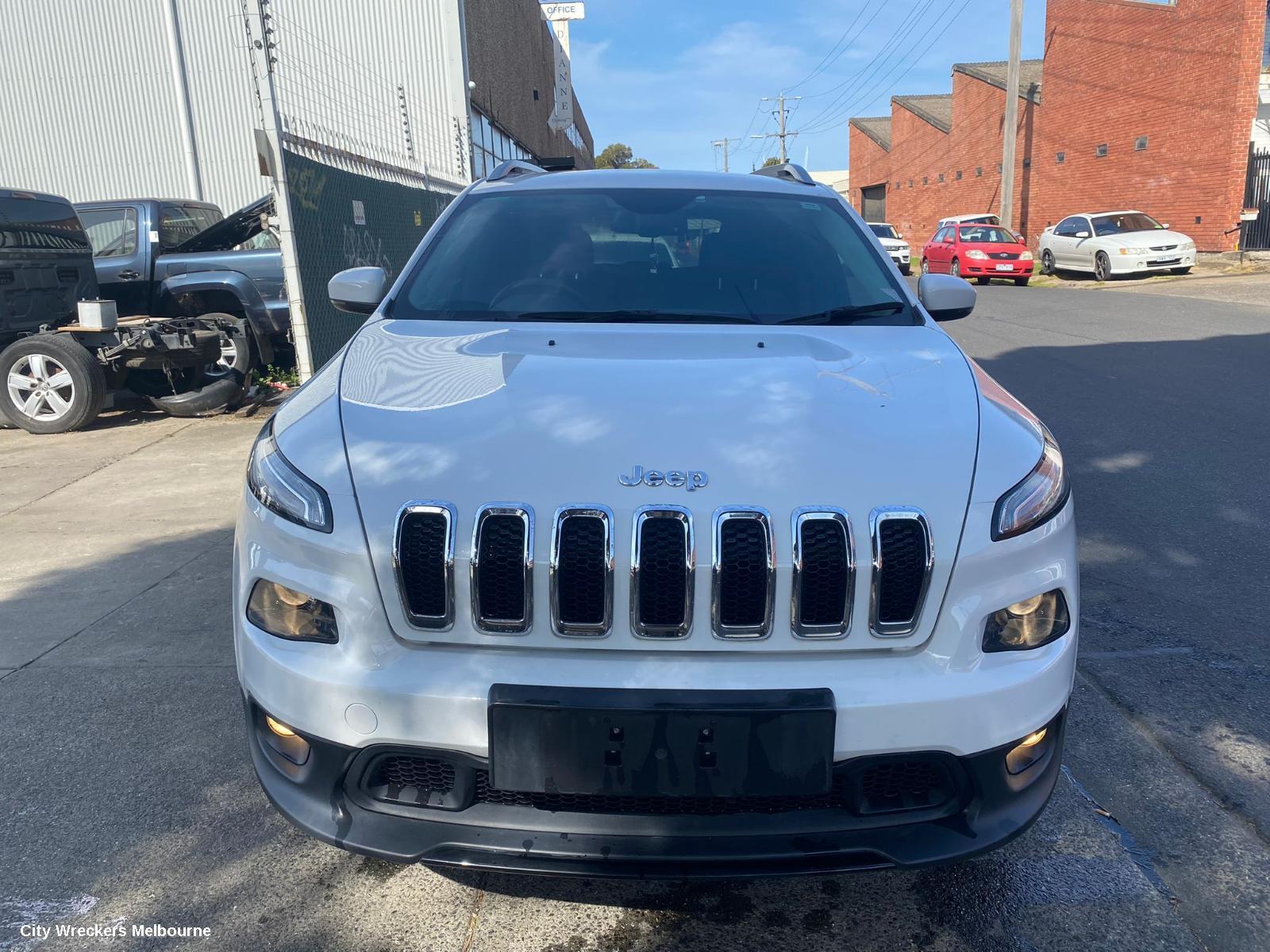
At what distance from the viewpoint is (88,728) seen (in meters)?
3.21

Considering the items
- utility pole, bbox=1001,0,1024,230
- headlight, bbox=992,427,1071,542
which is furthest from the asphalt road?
utility pole, bbox=1001,0,1024,230

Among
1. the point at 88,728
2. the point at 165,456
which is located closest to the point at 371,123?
the point at 165,456

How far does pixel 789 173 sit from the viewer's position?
444cm

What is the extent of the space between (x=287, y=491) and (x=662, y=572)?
2.85ft

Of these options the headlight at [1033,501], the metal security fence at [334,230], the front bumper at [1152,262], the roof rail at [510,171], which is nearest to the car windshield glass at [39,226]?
the metal security fence at [334,230]

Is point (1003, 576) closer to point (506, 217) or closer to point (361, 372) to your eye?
point (361, 372)

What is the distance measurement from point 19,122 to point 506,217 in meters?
19.9

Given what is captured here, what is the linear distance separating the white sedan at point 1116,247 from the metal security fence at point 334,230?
56.0 ft

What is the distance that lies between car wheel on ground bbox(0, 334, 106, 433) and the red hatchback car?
62.2ft

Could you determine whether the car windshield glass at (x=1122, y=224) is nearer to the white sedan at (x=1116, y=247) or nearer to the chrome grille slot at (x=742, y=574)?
the white sedan at (x=1116, y=247)

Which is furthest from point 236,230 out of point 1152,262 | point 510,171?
point 1152,262

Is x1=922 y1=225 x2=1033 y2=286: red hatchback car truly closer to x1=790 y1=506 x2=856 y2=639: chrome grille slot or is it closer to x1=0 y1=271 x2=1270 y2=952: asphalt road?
x1=0 y1=271 x2=1270 y2=952: asphalt road

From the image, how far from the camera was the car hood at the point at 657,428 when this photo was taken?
2.00m

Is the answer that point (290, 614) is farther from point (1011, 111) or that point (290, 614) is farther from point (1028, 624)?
point (1011, 111)
